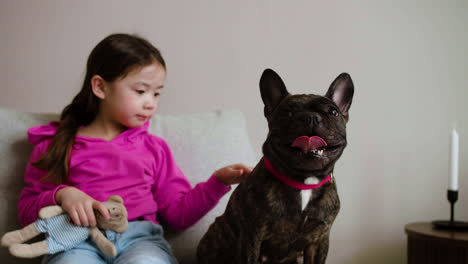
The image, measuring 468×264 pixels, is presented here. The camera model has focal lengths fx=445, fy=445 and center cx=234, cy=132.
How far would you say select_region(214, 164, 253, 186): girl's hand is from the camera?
1122mm

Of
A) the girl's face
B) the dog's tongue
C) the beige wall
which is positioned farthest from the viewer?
the beige wall

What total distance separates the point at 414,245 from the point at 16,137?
121 centimetres

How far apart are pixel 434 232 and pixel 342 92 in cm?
73

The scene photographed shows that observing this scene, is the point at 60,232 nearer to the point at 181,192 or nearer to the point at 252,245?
the point at 181,192

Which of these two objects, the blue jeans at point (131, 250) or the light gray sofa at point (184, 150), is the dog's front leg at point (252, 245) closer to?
the blue jeans at point (131, 250)

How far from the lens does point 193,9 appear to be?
171cm

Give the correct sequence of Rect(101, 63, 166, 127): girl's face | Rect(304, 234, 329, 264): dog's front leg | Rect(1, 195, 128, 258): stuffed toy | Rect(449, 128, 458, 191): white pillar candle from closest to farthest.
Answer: Rect(304, 234, 329, 264): dog's front leg < Rect(1, 195, 128, 258): stuffed toy < Rect(101, 63, 166, 127): girl's face < Rect(449, 128, 458, 191): white pillar candle

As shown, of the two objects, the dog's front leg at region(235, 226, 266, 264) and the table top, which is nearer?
the dog's front leg at region(235, 226, 266, 264)

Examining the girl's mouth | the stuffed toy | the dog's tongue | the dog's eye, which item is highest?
the dog's eye

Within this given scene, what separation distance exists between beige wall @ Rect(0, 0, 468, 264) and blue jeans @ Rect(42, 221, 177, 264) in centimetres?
67

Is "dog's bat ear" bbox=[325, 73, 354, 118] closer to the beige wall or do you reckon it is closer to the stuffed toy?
the stuffed toy

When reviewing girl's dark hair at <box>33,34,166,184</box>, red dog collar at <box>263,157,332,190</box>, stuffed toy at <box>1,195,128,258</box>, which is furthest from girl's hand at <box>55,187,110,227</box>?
red dog collar at <box>263,157,332,190</box>

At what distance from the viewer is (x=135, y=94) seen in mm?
1216

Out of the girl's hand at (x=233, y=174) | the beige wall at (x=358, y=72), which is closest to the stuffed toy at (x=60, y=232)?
the girl's hand at (x=233, y=174)
